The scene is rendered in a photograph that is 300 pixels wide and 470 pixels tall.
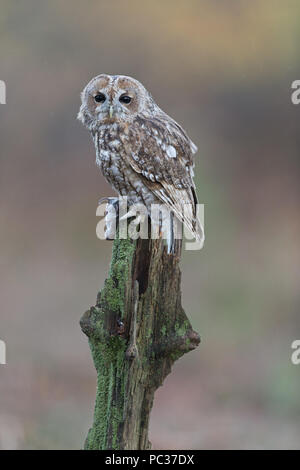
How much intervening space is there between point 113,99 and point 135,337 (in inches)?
30.2

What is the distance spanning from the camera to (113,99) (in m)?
1.70

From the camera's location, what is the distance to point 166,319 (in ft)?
4.05

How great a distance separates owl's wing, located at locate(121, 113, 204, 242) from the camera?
1.73 m

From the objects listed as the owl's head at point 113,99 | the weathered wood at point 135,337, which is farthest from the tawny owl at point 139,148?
the weathered wood at point 135,337

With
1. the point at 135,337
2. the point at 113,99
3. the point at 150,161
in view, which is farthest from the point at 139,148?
the point at 135,337

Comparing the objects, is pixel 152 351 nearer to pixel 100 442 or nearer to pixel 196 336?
Answer: pixel 196 336

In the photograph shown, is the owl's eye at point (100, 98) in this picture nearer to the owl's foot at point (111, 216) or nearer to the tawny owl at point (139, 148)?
the tawny owl at point (139, 148)

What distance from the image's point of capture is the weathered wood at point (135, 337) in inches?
47.4

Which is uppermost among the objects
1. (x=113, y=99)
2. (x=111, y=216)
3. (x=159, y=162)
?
(x=113, y=99)

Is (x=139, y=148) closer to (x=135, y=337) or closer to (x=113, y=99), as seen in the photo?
(x=113, y=99)

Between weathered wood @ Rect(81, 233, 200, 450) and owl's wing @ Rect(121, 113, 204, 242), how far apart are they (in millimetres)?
484

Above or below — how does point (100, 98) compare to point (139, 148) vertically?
above

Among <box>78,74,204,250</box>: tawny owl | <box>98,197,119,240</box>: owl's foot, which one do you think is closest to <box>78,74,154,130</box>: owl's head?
<box>78,74,204,250</box>: tawny owl

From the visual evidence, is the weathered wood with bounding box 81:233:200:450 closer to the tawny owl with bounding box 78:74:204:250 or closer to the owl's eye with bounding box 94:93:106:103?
the tawny owl with bounding box 78:74:204:250
